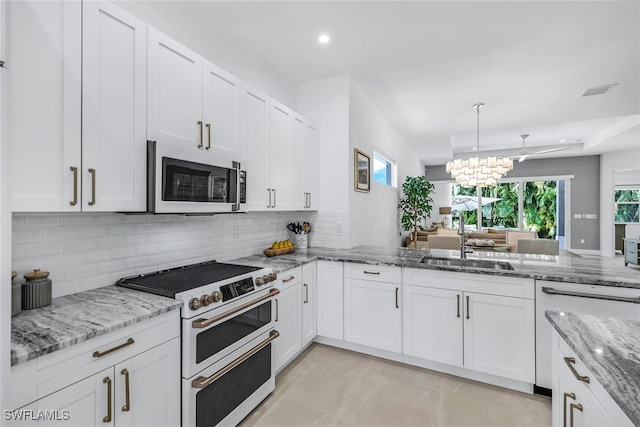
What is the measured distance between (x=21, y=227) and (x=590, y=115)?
6.83m

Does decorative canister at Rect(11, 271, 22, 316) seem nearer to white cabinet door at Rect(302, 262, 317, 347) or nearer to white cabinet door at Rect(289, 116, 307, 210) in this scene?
white cabinet door at Rect(302, 262, 317, 347)

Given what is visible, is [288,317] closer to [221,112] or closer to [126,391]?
[126,391]

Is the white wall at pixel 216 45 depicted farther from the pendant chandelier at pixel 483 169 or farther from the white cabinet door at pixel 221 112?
the pendant chandelier at pixel 483 169

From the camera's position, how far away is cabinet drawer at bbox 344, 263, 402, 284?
2570 mm

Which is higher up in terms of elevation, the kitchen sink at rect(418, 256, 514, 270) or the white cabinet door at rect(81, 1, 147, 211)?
the white cabinet door at rect(81, 1, 147, 211)

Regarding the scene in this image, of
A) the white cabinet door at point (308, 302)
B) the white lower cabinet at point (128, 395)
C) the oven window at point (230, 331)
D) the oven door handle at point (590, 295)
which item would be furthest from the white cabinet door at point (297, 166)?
the oven door handle at point (590, 295)

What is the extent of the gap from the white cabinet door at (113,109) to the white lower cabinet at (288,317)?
46.9 inches

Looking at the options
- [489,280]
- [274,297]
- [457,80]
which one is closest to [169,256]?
[274,297]

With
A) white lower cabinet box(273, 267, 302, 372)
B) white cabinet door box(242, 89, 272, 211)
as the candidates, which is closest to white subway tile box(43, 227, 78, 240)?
white cabinet door box(242, 89, 272, 211)

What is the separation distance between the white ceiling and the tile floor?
282cm

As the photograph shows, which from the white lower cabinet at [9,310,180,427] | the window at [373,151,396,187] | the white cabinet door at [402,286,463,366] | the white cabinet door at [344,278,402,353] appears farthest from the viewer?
the window at [373,151,396,187]

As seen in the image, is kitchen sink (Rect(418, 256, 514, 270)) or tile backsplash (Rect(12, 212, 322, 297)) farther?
kitchen sink (Rect(418, 256, 514, 270))

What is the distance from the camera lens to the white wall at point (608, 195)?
24.7 feet

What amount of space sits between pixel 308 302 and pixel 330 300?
0.22 m
